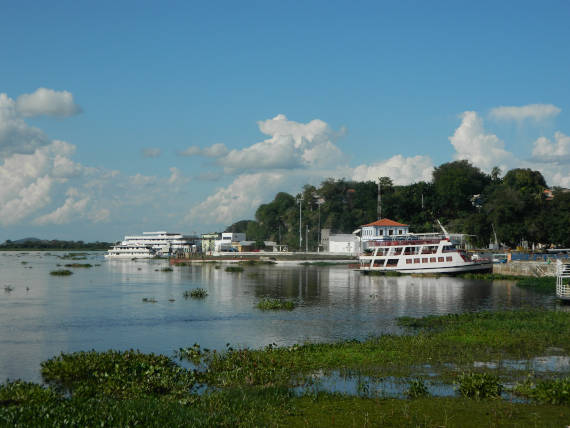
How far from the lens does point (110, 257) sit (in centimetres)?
15400

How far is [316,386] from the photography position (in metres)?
17.6

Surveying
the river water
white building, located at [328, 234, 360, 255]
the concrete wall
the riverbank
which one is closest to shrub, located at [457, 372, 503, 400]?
the riverbank

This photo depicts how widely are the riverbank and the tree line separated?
67.7 meters

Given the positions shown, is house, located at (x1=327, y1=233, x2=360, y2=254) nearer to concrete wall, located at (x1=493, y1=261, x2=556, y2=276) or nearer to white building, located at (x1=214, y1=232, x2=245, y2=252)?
white building, located at (x1=214, y1=232, x2=245, y2=252)

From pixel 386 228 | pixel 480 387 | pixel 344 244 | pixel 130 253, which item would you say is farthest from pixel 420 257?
pixel 130 253

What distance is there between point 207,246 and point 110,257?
48.3 m

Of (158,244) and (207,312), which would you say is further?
(158,244)

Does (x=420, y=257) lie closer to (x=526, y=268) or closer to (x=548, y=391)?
(x=526, y=268)

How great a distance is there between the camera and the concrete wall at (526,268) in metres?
63.8

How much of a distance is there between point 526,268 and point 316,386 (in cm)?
5719

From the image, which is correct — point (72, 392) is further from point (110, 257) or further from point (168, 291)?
point (110, 257)

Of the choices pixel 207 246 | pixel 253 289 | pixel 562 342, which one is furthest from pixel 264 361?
pixel 207 246

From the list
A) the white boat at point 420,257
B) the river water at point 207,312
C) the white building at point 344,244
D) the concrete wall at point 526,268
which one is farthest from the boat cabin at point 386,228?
the river water at point 207,312

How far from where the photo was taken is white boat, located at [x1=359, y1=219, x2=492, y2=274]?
73688 millimetres
